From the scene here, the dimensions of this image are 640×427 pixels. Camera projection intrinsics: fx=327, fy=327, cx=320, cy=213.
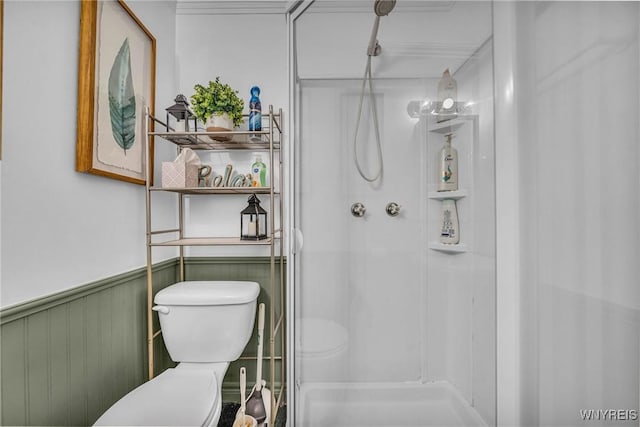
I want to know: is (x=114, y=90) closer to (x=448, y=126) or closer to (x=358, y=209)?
(x=358, y=209)

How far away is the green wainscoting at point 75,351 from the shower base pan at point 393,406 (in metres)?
0.84

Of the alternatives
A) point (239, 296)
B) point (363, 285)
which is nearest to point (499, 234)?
point (363, 285)

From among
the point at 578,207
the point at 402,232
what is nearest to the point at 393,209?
the point at 402,232

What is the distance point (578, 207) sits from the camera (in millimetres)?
791

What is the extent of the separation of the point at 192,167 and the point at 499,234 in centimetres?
131

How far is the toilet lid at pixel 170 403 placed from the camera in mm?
1022

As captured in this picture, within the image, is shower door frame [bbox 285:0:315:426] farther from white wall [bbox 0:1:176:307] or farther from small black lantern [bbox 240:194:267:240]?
white wall [bbox 0:1:176:307]

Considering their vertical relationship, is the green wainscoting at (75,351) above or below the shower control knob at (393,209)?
below

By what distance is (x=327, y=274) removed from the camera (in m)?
1.20

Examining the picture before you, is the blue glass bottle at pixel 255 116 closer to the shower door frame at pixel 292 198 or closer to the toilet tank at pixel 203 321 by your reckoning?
the shower door frame at pixel 292 198

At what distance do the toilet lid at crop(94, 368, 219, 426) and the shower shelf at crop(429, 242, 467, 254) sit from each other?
0.92m

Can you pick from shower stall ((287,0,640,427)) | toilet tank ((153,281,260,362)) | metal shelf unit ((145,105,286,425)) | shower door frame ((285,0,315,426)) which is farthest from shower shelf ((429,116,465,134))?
toilet tank ((153,281,260,362))

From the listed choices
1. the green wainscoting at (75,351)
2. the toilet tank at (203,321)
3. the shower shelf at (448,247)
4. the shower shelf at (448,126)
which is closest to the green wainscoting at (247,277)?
the green wainscoting at (75,351)

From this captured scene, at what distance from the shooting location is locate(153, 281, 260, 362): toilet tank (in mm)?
1447
